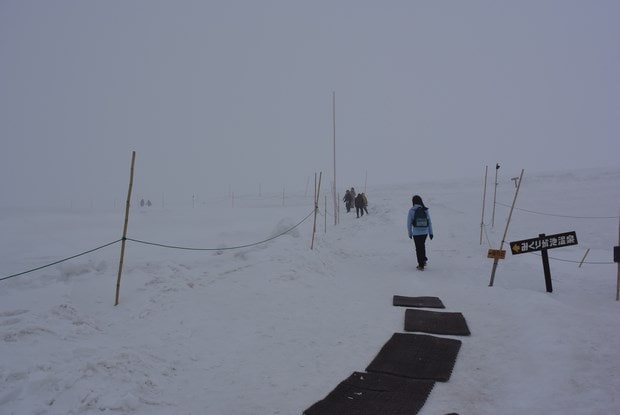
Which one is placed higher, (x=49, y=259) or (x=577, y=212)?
(x=577, y=212)

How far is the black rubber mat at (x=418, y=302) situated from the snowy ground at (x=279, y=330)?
0.29 metres

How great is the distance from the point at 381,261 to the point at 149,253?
7357 millimetres

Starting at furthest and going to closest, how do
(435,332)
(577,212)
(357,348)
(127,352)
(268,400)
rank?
1. (577,212)
2. (435,332)
3. (357,348)
4. (127,352)
5. (268,400)

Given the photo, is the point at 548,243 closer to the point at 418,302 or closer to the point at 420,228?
the point at 418,302

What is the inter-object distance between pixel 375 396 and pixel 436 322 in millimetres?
2699

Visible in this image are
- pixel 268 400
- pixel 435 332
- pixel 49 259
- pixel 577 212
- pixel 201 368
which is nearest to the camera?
pixel 268 400

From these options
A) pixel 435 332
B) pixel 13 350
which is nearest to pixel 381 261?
pixel 435 332

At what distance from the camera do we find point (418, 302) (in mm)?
7594

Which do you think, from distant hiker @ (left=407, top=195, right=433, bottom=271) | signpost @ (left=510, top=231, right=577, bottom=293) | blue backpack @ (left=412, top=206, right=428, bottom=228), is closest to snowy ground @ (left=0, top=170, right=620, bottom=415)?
distant hiker @ (left=407, top=195, right=433, bottom=271)

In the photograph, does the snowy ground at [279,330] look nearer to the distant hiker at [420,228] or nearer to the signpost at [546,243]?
the distant hiker at [420,228]

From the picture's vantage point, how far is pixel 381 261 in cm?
1201

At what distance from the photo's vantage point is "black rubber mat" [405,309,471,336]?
592cm

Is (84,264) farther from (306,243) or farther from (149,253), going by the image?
(306,243)

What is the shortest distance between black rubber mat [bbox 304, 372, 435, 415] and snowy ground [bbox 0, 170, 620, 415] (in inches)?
6.5
